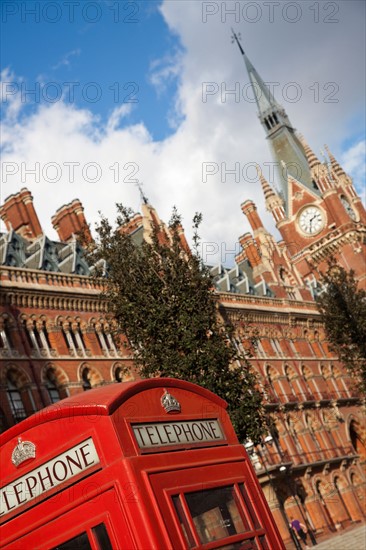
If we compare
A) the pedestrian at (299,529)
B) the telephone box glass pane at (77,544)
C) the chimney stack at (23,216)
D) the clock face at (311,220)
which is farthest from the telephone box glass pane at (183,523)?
the clock face at (311,220)

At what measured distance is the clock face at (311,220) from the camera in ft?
274

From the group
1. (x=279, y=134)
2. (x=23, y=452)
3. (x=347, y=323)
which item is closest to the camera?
(x=23, y=452)

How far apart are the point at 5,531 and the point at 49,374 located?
2857cm

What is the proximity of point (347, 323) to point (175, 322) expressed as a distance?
815 inches

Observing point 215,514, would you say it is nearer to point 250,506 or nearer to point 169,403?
point 250,506

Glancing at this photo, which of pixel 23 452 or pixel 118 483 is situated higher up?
pixel 23 452

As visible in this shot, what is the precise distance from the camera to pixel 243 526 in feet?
27.1

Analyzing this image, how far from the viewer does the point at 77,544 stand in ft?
24.3

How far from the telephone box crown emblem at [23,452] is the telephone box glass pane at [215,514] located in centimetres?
164

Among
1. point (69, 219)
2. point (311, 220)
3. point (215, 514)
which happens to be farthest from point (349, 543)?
point (311, 220)

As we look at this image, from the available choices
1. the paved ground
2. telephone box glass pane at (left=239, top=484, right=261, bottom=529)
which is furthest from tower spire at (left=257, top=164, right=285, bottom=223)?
telephone box glass pane at (left=239, top=484, right=261, bottom=529)

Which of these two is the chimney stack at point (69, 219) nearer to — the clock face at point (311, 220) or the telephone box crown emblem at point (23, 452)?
the clock face at point (311, 220)

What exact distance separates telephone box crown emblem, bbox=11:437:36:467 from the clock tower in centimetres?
6768

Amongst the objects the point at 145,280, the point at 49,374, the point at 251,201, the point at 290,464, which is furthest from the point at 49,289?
the point at 251,201
